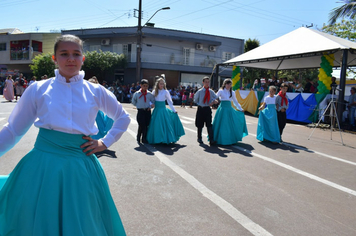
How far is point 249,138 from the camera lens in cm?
998

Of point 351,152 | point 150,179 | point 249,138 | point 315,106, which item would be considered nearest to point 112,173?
point 150,179

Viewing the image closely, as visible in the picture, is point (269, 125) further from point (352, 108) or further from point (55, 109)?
point (55, 109)

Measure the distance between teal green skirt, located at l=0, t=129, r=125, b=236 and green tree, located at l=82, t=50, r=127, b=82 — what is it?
32.1m

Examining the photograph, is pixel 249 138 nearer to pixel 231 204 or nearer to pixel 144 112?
pixel 144 112

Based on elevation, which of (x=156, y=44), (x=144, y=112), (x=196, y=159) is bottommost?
(x=196, y=159)

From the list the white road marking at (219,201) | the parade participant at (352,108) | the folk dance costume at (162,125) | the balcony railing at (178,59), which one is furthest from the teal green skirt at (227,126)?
the balcony railing at (178,59)

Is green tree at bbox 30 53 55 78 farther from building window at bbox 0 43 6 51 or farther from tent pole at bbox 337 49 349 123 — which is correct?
tent pole at bbox 337 49 349 123

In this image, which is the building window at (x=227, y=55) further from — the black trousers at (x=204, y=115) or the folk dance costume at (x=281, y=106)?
the black trousers at (x=204, y=115)

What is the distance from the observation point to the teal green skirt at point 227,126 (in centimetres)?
850

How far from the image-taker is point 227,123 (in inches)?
338

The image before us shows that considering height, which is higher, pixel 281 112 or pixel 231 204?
pixel 281 112

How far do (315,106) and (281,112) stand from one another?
5.99 meters

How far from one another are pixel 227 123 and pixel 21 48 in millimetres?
42250

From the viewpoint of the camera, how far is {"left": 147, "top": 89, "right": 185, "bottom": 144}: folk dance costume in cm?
817
